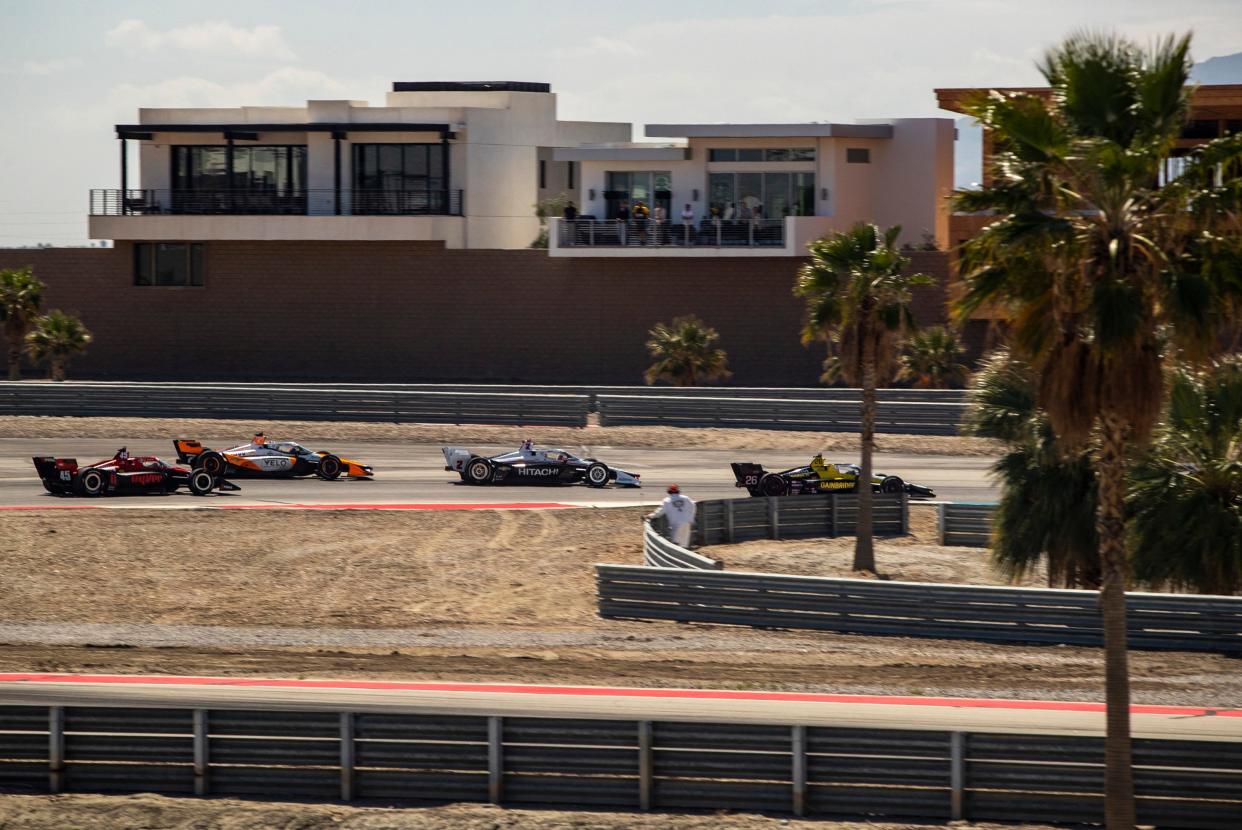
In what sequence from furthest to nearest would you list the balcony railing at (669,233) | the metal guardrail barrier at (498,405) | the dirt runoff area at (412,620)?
the balcony railing at (669,233) → the metal guardrail barrier at (498,405) → the dirt runoff area at (412,620)

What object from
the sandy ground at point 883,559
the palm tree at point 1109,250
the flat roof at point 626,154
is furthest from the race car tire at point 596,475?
the flat roof at point 626,154

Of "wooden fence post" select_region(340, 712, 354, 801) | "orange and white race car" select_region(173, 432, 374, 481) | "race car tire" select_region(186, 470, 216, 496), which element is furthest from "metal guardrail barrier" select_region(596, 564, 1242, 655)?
"orange and white race car" select_region(173, 432, 374, 481)

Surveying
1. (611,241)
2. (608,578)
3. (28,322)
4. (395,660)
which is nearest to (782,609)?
(608,578)

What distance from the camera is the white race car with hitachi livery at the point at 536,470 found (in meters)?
33.9

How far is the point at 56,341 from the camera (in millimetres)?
52250

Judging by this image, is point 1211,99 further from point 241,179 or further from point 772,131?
point 241,179

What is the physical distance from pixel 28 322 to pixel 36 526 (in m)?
27.9

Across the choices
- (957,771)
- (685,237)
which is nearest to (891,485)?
(957,771)

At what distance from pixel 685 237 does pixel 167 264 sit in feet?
63.0

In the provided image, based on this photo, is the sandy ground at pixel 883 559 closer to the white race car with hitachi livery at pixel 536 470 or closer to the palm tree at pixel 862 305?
the palm tree at pixel 862 305

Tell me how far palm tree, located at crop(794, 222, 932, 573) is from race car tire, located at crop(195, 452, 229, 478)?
13777 millimetres

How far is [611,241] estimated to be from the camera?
174ft

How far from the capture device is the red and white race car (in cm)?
3167

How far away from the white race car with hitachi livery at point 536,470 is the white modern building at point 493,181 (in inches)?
764
